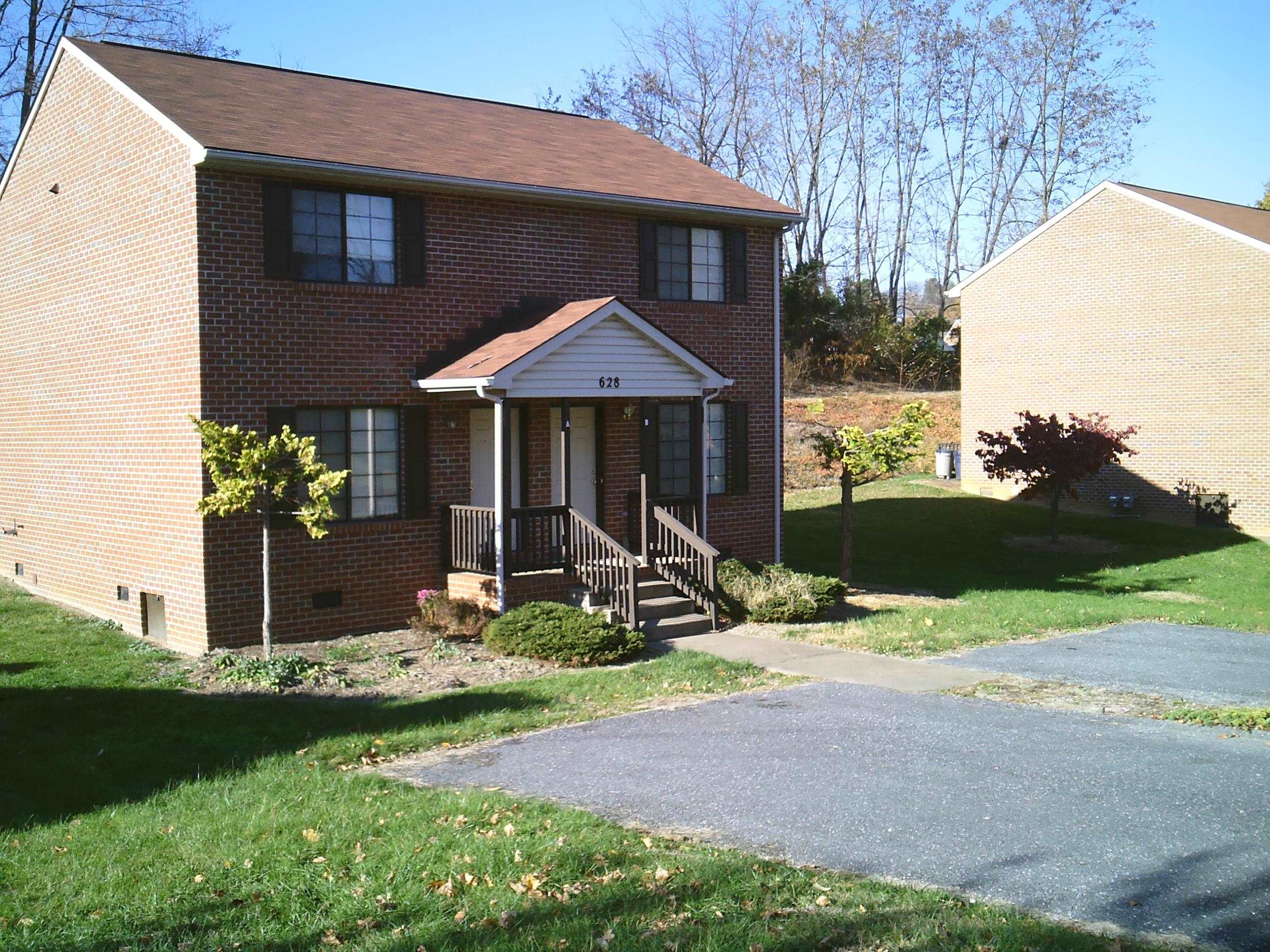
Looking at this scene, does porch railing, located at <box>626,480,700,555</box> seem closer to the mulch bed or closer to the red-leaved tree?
the mulch bed

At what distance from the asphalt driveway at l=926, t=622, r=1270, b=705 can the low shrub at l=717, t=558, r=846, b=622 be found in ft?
8.17

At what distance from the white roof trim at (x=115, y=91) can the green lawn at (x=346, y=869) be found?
22.3 feet

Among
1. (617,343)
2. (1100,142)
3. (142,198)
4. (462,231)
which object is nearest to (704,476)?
(617,343)

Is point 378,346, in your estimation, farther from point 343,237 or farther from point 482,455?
point 482,455

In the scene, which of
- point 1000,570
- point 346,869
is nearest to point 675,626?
point 346,869

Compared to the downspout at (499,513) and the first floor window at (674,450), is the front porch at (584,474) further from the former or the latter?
the first floor window at (674,450)

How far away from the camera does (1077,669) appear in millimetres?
12930

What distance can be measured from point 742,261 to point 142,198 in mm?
8783

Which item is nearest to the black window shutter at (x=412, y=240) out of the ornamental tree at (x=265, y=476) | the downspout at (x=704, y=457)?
the ornamental tree at (x=265, y=476)

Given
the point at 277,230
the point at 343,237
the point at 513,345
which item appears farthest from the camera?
the point at 513,345

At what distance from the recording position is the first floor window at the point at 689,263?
59.1 feet

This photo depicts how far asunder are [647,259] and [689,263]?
882mm

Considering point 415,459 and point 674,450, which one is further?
point 674,450

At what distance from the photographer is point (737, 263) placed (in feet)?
61.2
